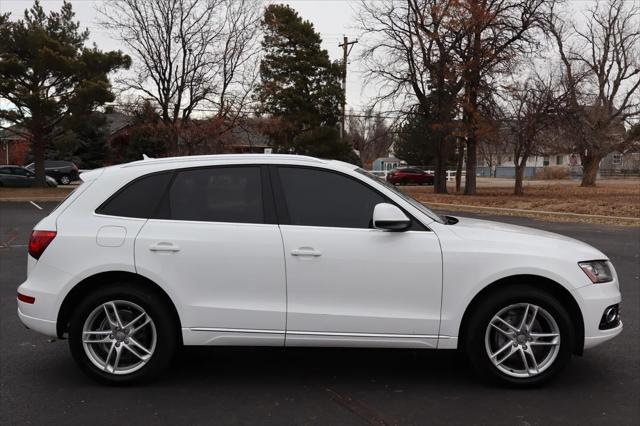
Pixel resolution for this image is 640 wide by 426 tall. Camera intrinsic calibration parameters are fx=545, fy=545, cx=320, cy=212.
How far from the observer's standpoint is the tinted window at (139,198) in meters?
4.07

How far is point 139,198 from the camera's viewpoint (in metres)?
4.12

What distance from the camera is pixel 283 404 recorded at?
12.3ft

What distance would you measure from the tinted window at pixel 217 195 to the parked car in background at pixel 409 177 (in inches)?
1689

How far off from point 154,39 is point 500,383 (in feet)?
85.1

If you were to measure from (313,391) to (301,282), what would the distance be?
818 mm

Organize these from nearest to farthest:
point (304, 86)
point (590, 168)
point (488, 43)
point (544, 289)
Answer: point (544, 289)
point (488, 43)
point (304, 86)
point (590, 168)

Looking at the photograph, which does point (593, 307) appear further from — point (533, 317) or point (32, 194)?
point (32, 194)

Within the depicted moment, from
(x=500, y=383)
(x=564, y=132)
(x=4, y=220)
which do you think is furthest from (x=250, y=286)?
(x=564, y=132)

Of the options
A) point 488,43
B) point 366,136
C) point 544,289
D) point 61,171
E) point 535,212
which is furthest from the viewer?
point 366,136

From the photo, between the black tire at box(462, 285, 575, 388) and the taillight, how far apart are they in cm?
312

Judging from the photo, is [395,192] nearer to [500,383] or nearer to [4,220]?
[500,383]

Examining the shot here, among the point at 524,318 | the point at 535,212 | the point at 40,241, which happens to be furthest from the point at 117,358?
the point at 535,212

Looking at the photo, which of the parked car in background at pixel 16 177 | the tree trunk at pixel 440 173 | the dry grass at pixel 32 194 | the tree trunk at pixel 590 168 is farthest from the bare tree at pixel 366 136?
the dry grass at pixel 32 194

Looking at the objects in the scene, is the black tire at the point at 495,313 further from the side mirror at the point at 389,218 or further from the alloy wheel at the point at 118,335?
the alloy wheel at the point at 118,335
